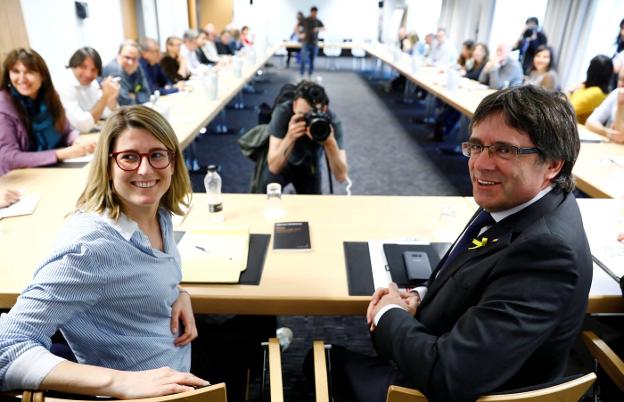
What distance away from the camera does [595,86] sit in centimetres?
364

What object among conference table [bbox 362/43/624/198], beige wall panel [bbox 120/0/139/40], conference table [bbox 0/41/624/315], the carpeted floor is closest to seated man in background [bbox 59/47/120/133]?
the carpeted floor

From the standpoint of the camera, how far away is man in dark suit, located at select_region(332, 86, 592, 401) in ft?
2.94

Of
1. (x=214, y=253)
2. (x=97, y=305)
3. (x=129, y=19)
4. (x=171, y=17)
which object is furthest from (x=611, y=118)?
(x=171, y=17)

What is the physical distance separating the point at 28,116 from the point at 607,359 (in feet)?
9.23

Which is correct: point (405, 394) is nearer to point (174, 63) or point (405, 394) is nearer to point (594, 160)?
point (594, 160)

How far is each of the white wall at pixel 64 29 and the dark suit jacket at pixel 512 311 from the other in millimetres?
5411

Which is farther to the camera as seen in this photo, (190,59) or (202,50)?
(202,50)

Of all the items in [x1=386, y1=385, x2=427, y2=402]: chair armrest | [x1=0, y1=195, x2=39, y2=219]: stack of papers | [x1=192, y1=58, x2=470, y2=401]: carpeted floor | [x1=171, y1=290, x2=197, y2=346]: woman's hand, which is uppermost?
[x1=386, y1=385, x2=427, y2=402]: chair armrest

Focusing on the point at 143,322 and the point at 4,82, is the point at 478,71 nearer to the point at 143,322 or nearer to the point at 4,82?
the point at 4,82

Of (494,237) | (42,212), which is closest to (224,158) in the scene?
(42,212)

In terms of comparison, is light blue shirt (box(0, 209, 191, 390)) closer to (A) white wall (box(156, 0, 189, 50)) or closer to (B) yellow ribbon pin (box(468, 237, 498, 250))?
(B) yellow ribbon pin (box(468, 237, 498, 250))

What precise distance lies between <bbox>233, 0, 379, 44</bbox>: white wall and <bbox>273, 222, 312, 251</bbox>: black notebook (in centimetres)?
1348

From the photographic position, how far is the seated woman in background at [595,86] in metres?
3.54

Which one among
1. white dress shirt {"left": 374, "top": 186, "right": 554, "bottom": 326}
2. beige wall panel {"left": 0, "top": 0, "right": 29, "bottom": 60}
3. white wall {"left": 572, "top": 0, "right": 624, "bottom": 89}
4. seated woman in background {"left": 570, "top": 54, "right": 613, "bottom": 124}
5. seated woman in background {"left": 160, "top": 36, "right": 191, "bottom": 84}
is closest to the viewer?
white dress shirt {"left": 374, "top": 186, "right": 554, "bottom": 326}
